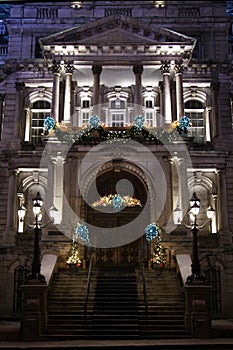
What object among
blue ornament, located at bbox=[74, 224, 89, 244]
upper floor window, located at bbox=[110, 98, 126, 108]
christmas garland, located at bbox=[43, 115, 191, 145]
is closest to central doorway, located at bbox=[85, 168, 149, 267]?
blue ornament, located at bbox=[74, 224, 89, 244]

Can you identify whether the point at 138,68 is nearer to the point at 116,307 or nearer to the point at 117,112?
the point at 117,112

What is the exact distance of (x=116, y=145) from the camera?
25.2 metres

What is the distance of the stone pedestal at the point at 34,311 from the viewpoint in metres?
16.1

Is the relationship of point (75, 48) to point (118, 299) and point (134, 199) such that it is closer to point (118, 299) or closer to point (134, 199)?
point (134, 199)

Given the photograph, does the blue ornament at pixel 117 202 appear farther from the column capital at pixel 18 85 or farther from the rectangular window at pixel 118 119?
the column capital at pixel 18 85

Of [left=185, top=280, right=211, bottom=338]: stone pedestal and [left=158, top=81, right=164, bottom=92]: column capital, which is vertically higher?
[left=158, top=81, right=164, bottom=92]: column capital

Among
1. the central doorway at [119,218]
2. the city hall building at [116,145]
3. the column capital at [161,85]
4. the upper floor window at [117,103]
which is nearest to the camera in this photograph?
the city hall building at [116,145]

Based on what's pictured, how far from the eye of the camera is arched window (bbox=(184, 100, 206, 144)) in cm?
2908

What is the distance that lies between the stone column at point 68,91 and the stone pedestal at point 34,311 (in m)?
11.5

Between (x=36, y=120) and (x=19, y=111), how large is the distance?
1198 millimetres

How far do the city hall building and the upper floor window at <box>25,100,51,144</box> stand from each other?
61mm

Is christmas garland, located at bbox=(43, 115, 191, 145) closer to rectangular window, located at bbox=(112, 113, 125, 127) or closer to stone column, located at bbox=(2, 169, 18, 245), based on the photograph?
rectangular window, located at bbox=(112, 113, 125, 127)

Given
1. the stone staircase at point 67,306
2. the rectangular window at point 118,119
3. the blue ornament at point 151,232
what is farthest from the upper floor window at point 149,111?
the stone staircase at point 67,306

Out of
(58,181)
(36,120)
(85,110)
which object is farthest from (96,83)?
(58,181)
